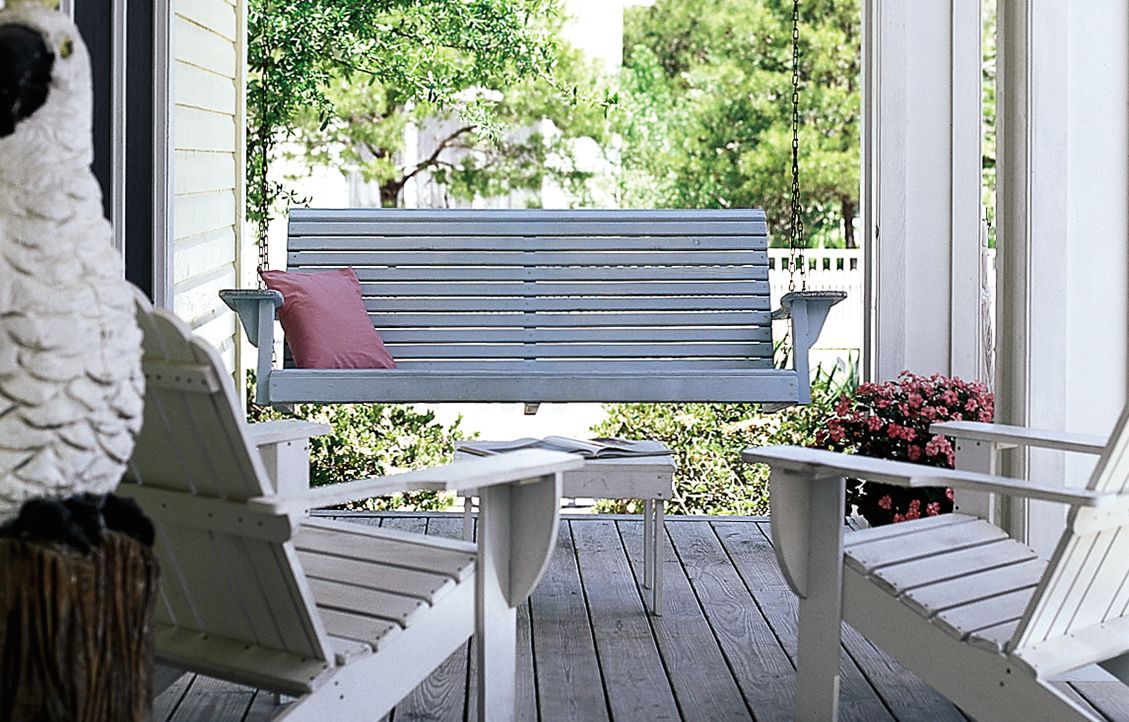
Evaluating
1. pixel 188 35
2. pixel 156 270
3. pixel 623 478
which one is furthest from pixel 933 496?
pixel 188 35

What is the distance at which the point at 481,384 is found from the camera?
3.94 meters

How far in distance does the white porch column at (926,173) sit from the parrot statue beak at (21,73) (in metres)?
3.43

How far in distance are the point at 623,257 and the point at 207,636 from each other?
297 cm

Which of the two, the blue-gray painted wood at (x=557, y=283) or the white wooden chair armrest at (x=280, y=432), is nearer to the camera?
the white wooden chair armrest at (x=280, y=432)

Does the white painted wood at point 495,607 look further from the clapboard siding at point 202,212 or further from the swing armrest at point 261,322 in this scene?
the clapboard siding at point 202,212

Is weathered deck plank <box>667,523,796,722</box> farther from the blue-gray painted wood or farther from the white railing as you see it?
the white railing

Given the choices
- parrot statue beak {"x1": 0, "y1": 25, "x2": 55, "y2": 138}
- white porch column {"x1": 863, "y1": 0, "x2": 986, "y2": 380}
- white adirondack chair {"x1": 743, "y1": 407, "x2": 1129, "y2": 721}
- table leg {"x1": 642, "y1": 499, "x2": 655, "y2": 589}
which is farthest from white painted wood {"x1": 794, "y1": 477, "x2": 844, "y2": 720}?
white porch column {"x1": 863, "y1": 0, "x2": 986, "y2": 380}

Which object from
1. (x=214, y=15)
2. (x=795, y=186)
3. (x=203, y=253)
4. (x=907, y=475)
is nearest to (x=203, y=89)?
(x=214, y=15)

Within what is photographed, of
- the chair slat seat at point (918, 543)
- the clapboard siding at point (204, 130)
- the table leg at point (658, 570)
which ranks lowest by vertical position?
the table leg at point (658, 570)

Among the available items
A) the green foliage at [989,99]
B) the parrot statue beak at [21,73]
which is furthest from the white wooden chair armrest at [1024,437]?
the green foliage at [989,99]

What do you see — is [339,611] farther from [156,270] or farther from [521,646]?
[156,270]

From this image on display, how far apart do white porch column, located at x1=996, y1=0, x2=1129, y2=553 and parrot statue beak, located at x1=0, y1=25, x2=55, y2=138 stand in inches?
84.5

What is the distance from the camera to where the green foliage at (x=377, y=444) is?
601cm

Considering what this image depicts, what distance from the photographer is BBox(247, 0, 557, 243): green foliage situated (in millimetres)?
7125
